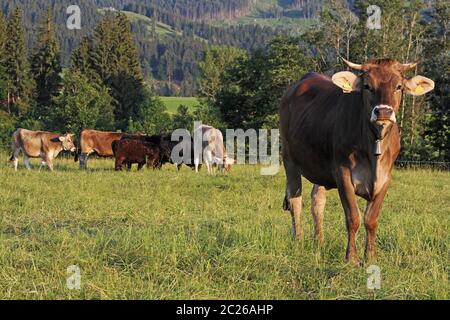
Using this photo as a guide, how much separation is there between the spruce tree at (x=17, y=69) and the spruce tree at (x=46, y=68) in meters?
1.16

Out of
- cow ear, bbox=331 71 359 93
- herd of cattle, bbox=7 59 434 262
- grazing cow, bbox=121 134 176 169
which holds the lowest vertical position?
grazing cow, bbox=121 134 176 169

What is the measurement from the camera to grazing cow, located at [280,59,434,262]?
5.53 metres

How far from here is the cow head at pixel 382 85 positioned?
5.28 metres

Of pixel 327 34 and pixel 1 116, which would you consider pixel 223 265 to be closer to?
pixel 327 34

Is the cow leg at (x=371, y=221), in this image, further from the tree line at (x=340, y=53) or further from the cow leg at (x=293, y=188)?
the tree line at (x=340, y=53)

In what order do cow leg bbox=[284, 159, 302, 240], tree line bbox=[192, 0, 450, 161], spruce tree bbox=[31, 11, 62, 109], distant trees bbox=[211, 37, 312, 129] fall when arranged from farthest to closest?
spruce tree bbox=[31, 11, 62, 109] < distant trees bbox=[211, 37, 312, 129] < tree line bbox=[192, 0, 450, 161] < cow leg bbox=[284, 159, 302, 240]

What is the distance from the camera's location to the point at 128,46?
70000 mm

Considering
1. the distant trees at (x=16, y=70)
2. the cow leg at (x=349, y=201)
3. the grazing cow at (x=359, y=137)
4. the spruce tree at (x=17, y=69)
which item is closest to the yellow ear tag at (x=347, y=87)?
the grazing cow at (x=359, y=137)

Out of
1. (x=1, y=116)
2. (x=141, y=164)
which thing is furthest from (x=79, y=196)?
(x=1, y=116)

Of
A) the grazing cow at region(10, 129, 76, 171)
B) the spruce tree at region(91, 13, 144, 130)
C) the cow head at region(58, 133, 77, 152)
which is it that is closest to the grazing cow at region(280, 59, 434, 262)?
the grazing cow at region(10, 129, 76, 171)

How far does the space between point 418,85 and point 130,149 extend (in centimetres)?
1683

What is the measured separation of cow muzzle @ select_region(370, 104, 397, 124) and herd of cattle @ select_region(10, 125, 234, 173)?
16.2m

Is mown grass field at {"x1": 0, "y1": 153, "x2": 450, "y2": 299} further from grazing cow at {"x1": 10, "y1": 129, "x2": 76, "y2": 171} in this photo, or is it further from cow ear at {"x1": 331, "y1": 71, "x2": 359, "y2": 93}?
grazing cow at {"x1": 10, "y1": 129, "x2": 76, "y2": 171}

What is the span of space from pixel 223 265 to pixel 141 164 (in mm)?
17199
